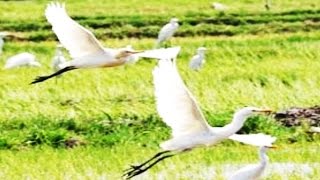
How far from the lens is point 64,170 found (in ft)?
31.6

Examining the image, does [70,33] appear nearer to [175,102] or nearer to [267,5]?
[175,102]

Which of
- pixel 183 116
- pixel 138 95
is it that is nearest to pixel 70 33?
pixel 183 116

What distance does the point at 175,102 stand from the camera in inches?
270

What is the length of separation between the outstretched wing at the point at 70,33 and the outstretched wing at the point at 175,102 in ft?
3.42

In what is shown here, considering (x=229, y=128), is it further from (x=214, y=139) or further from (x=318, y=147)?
(x=318, y=147)

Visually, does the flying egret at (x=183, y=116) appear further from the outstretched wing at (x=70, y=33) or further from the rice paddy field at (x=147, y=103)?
the rice paddy field at (x=147, y=103)

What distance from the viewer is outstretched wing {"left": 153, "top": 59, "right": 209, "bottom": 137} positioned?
21.9ft

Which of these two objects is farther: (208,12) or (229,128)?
(208,12)

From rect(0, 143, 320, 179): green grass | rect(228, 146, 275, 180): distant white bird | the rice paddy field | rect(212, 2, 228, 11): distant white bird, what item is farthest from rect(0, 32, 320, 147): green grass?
rect(212, 2, 228, 11): distant white bird

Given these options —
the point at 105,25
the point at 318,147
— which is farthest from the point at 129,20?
the point at 318,147

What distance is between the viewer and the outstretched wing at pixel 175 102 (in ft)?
21.9

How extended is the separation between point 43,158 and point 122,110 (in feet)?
9.24

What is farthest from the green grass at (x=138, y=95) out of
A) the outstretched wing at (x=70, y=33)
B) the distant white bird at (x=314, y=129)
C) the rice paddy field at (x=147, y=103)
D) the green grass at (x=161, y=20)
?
the green grass at (x=161, y=20)

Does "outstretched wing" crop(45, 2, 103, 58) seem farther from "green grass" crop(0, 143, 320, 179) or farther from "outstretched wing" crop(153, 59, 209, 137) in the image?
"green grass" crop(0, 143, 320, 179)
